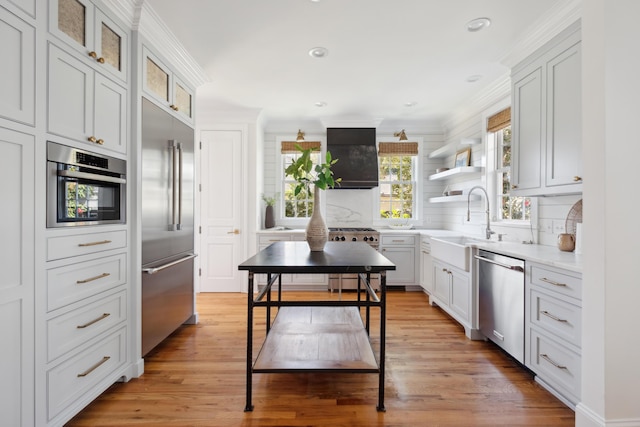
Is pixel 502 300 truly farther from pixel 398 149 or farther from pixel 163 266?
pixel 398 149

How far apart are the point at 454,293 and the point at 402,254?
137 centimetres

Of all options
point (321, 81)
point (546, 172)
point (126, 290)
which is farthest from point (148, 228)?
point (546, 172)

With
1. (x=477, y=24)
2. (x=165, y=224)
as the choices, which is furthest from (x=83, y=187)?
(x=477, y=24)

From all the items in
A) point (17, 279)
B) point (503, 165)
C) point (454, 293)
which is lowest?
point (454, 293)

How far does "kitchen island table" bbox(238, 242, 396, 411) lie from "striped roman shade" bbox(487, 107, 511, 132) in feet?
7.35

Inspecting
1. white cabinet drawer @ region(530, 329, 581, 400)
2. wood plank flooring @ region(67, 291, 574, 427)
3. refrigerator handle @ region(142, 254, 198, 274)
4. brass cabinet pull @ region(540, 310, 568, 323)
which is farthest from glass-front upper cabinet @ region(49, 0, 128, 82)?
white cabinet drawer @ region(530, 329, 581, 400)

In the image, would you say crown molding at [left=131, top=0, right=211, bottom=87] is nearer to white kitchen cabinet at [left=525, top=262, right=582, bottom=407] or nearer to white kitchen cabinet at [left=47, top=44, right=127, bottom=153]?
white kitchen cabinet at [left=47, top=44, right=127, bottom=153]

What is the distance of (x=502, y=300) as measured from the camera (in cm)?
254

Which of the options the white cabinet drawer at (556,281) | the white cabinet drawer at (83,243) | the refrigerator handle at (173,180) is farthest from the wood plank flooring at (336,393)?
the refrigerator handle at (173,180)

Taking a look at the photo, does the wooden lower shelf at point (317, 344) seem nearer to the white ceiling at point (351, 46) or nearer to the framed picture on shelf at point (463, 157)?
the white ceiling at point (351, 46)

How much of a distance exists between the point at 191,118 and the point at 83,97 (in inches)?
59.0

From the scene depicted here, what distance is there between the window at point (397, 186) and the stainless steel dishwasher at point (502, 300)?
254cm

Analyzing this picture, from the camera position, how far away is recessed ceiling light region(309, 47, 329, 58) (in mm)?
2873

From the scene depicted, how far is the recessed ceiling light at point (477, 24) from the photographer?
7.97 feet
